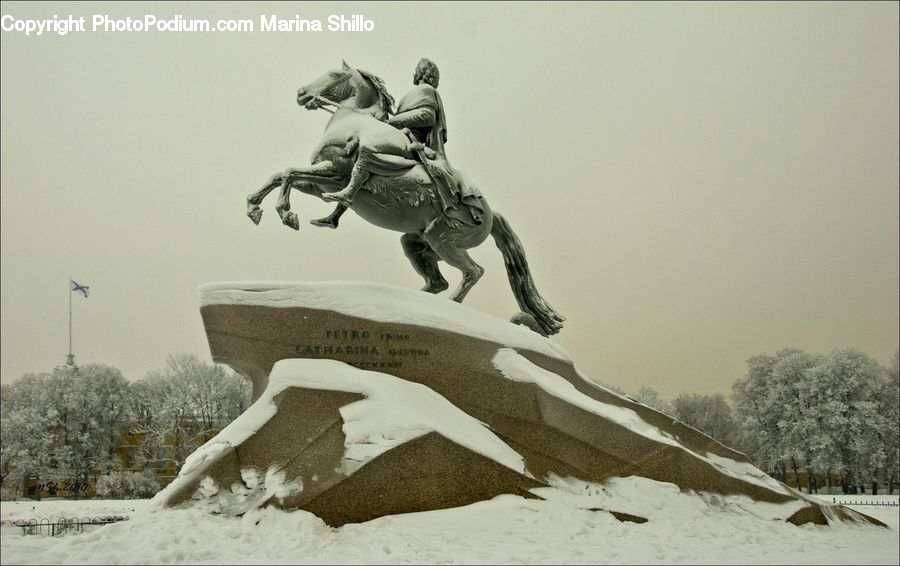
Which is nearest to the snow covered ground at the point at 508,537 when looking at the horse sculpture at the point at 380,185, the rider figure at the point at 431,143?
the horse sculpture at the point at 380,185

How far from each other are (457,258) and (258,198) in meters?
2.72

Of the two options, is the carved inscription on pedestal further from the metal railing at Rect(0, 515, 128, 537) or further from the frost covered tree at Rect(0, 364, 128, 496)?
the frost covered tree at Rect(0, 364, 128, 496)

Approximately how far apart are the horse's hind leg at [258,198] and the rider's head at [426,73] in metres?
2.62

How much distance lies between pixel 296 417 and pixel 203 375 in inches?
840

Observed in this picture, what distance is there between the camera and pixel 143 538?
20.8 feet

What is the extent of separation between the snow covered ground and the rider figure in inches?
152

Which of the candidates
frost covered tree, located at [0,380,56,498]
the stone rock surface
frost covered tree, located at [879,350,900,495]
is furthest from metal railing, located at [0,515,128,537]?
frost covered tree, located at [879,350,900,495]

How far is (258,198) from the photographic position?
30.8ft

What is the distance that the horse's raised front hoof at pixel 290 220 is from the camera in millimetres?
9375

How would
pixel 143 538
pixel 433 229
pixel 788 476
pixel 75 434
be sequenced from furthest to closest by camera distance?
pixel 788 476 → pixel 75 434 → pixel 433 229 → pixel 143 538

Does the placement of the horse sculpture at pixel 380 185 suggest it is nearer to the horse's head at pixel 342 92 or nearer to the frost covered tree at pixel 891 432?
the horse's head at pixel 342 92

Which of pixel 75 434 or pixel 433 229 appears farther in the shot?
pixel 75 434

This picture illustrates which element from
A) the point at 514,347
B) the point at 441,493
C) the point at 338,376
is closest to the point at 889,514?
the point at 514,347

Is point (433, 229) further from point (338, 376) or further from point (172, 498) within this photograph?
point (172, 498)
